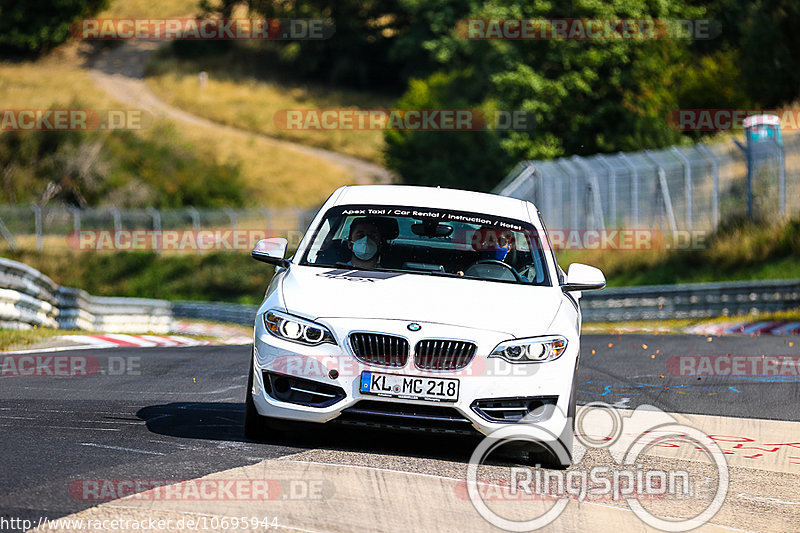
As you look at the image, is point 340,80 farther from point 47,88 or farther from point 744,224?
point 744,224

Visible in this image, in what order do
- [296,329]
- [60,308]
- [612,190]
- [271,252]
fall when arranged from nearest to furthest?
[296,329], [271,252], [60,308], [612,190]

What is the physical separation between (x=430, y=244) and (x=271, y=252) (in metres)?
1.14

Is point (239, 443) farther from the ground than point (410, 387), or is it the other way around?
point (410, 387)

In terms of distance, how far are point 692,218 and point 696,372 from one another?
16462mm

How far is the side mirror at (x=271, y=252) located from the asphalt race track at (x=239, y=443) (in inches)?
44.2

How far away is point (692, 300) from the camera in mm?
23016

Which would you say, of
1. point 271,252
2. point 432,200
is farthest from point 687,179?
point 271,252

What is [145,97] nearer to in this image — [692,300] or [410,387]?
[692,300]

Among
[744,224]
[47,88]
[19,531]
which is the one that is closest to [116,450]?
[19,531]

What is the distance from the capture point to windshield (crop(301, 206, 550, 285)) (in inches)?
320

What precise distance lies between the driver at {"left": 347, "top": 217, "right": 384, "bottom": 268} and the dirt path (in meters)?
63.1

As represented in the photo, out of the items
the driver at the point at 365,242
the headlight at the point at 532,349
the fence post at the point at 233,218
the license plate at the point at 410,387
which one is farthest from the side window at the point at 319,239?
the fence post at the point at 233,218

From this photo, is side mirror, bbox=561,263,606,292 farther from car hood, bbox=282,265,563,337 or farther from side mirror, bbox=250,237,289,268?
side mirror, bbox=250,237,289,268

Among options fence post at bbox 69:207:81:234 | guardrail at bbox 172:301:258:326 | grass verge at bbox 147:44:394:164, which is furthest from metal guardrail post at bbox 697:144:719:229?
grass verge at bbox 147:44:394:164
